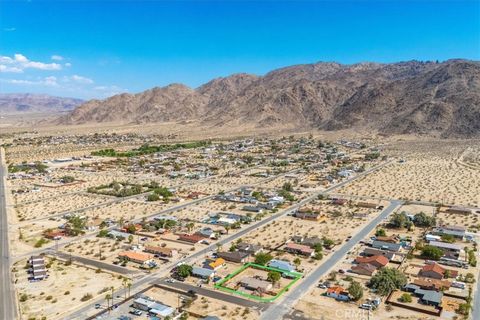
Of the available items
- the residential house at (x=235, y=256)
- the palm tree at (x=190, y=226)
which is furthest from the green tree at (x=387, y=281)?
the palm tree at (x=190, y=226)

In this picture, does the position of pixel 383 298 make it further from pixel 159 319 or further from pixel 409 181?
pixel 409 181

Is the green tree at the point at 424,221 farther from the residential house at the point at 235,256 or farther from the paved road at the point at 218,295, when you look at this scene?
the paved road at the point at 218,295

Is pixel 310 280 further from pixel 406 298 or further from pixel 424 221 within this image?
pixel 424 221

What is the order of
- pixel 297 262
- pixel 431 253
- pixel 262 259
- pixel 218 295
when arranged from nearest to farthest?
pixel 218 295, pixel 297 262, pixel 262 259, pixel 431 253

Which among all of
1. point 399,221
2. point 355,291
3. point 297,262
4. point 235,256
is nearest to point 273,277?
point 297,262

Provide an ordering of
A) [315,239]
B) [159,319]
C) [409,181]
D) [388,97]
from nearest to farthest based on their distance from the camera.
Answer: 1. [159,319]
2. [315,239]
3. [409,181]
4. [388,97]

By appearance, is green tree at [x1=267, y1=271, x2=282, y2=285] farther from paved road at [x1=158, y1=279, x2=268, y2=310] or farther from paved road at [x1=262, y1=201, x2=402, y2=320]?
paved road at [x1=158, y1=279, x2=268, y2=310]

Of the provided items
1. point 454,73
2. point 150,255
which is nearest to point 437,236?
point 150,255
